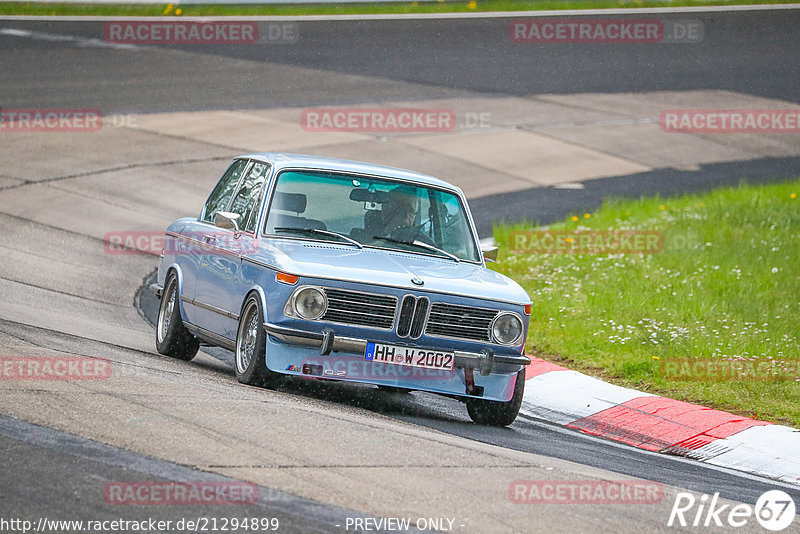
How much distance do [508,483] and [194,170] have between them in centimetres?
1471

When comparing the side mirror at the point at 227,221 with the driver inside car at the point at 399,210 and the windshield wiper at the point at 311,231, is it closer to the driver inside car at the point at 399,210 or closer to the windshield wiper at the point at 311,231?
the windshield wiper at the point at 311,231

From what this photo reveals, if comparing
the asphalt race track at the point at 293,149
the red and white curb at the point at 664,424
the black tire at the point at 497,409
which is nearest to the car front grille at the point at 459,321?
the black tire at the point at 497,409

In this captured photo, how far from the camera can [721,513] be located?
6.54 metres

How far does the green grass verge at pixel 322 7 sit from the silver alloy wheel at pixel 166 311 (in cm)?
2300

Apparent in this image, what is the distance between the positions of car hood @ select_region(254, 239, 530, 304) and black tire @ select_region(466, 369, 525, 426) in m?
0.65

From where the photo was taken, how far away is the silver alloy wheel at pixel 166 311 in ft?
34.7

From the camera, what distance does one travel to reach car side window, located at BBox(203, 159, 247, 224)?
1036 cm

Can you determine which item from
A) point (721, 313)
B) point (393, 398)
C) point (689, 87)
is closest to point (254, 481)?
point (393, 398)

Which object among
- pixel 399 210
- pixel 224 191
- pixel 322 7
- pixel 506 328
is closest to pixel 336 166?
pixel 399 210

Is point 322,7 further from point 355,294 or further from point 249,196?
point 355,294

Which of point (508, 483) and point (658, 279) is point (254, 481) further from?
point (658, 279)

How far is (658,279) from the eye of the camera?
14312 millimetres

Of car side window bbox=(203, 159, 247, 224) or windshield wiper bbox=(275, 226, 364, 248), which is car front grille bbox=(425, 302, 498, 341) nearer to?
windshield wiper bbox=(275, 226, 364, 248)

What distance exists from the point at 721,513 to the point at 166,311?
5700 mm
